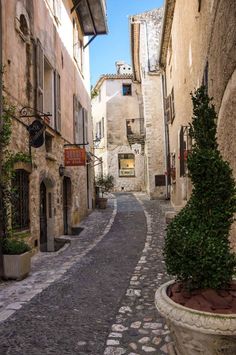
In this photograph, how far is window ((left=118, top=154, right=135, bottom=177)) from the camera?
29594 millimetres

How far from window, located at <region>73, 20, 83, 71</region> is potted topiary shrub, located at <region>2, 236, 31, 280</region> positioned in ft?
33.9

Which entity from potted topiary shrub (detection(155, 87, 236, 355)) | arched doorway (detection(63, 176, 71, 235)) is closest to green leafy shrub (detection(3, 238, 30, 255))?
potted topiary shrub (detection(155, 87, 236, 355))

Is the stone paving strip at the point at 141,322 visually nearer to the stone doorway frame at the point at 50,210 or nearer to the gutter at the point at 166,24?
the stone doorway frame at the point at 50,210

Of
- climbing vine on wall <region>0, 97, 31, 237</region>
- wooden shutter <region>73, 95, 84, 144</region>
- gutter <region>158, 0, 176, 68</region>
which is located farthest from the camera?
wooden shutter <region>73, 95, 84, 144</region>

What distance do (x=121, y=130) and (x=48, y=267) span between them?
2334 cm

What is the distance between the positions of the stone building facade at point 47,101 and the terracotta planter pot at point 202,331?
5.82 m

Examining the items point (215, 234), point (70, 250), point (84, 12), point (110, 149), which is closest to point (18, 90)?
point (70, 250)

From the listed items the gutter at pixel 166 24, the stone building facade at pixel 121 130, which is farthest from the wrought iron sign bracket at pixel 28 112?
the stone building facade at pixel 121 130

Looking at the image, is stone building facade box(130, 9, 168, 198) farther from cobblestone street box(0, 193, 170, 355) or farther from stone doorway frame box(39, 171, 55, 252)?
cobblestone street box(0, 193, 170, 355)

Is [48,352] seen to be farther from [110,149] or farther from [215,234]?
[110,149]

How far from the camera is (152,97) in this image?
22.7 meters

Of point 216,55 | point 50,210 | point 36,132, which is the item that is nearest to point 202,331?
point 216,55

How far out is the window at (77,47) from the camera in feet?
49.2

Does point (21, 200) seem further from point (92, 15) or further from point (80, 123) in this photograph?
point (92, 15)
